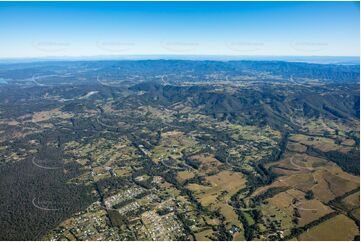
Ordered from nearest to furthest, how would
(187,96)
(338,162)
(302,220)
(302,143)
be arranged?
(302,220)
(338,162)
(302,143)
(187,96)

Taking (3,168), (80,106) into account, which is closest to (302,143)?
(3,168)

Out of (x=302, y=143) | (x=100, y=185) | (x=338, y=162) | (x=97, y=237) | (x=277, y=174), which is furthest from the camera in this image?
(x=302, y=143)

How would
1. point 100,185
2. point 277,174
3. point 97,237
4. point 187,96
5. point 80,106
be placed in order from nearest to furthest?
point 97,237 < point 100,185 < point 277,174 < point 80,106 < point 187,96

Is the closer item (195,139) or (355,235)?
(355,235)

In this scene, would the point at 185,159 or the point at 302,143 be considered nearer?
the point at 185,159

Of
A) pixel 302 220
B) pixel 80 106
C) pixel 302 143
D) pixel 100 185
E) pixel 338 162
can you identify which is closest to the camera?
pixel 302 220

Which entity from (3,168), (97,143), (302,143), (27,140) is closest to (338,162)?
(302,143)

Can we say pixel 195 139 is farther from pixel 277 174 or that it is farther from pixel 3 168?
pixel 3 168

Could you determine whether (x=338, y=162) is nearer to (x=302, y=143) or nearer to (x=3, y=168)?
(x=302, y=143)
